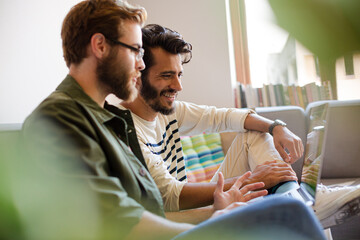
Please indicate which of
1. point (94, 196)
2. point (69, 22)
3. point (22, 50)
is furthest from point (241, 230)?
point (22, 50)

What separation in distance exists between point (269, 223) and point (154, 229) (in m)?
0.26

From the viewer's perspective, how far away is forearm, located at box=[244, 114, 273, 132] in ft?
5.53

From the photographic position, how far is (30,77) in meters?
1.35

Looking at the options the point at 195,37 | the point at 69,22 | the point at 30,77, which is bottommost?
the point at 30,77

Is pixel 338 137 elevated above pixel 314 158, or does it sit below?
below

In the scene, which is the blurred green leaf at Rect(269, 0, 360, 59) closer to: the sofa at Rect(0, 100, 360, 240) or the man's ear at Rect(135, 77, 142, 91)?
the man's ear at Rect(135, 77, 142, 91)

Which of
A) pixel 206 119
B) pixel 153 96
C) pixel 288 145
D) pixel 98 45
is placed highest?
pixel 98 45

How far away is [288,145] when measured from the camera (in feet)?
5.14

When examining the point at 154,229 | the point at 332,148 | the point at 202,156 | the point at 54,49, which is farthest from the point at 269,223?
the point at 202,156

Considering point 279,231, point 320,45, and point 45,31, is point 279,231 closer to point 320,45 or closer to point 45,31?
point 320,45

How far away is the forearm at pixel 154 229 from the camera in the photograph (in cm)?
70

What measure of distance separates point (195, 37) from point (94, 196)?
272cm

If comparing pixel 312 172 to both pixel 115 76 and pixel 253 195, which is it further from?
pixel 115 76

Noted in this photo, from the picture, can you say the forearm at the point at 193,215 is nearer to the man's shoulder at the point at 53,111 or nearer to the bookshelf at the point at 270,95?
the man's shoulder at the point at 53,111
